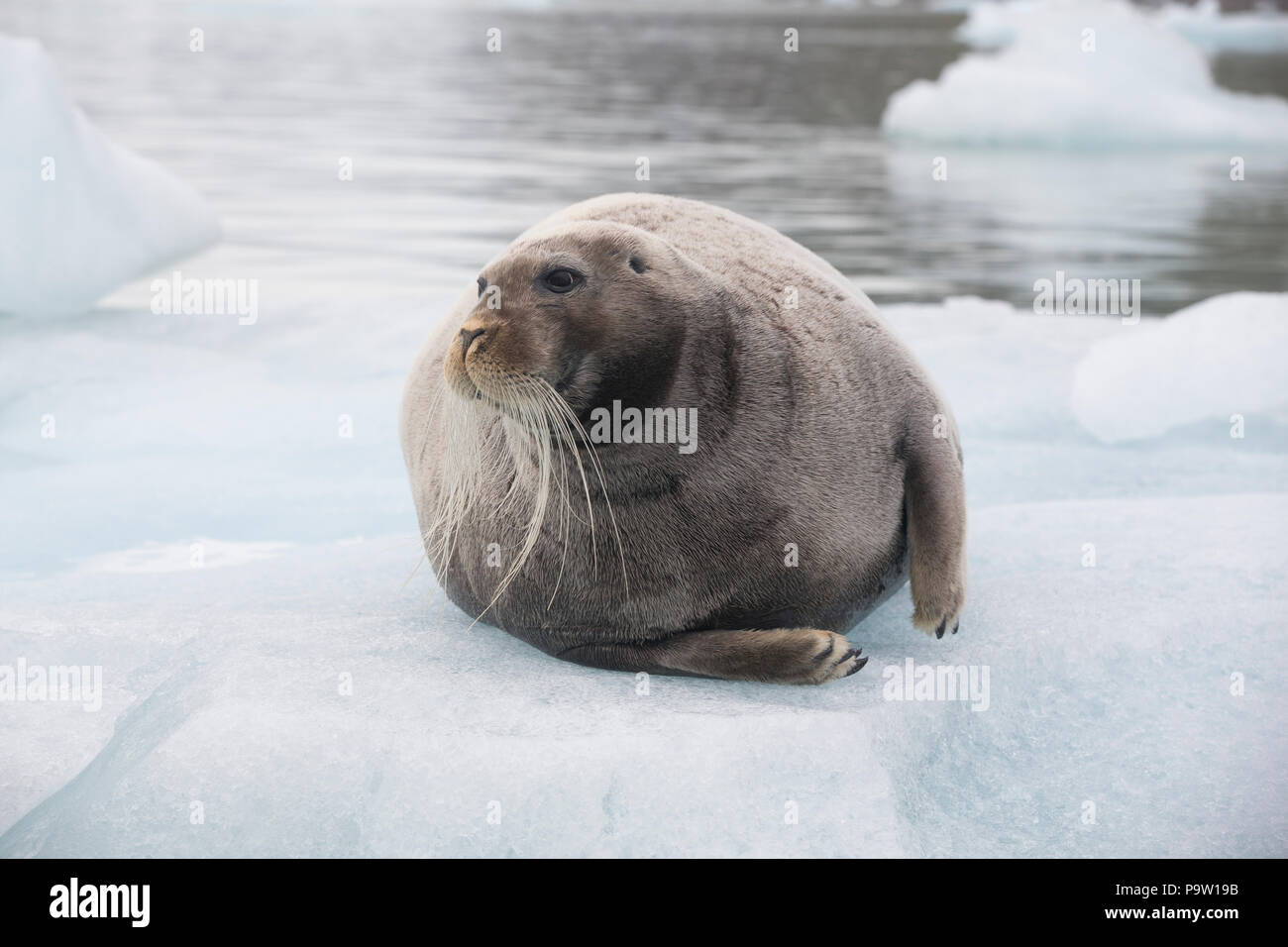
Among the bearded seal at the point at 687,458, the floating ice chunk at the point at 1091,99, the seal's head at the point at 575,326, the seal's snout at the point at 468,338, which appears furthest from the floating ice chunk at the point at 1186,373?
the floating ice chunk at the point at 1091,99

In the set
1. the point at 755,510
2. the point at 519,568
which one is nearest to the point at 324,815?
the point at 519,568

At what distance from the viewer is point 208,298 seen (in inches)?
353

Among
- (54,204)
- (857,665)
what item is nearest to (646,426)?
(857,665)

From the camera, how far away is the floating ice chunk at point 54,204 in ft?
25.0

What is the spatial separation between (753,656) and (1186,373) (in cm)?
378

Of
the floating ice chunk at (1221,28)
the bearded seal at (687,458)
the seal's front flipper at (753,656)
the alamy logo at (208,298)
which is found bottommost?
the seal's front flipper at (753,656)

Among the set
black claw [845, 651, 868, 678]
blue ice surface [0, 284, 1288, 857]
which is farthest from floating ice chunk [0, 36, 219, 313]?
black claw [845, 651, 868, 678]

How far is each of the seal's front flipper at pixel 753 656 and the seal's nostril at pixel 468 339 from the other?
891 millimetres

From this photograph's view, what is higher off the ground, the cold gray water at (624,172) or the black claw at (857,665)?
the cold gray water at (624,172)

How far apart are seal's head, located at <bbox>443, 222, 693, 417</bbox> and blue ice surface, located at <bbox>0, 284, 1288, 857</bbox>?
75 centimetres

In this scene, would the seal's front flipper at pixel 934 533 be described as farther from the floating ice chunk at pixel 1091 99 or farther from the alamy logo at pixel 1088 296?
the floating ice chunk at pixel 1091 99

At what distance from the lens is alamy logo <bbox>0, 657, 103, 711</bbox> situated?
3.53 metres

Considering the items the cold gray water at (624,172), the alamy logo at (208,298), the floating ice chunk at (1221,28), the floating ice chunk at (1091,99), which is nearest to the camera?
the alamy logo at (208,298)

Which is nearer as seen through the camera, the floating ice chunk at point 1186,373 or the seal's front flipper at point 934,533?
the seal's front flipper at point 934,533
